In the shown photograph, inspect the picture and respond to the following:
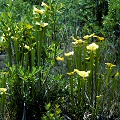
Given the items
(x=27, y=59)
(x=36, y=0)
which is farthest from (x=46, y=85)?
(x=36, y=0)

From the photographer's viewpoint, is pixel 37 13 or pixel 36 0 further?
pixel 36 0

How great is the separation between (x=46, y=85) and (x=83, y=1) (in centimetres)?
320

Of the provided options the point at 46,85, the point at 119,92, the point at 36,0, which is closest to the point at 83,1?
the point at 36,0

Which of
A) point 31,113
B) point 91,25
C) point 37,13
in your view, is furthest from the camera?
point 91,25

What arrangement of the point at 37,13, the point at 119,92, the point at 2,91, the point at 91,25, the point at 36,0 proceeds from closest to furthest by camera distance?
the point at 2,91 → the point at 37,13 → the point at 119,92 → the point at 91,25 → the point at 36,0

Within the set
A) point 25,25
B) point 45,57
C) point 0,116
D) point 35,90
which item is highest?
point 25,25

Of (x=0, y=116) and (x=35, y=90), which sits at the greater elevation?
(x=35, y=90)

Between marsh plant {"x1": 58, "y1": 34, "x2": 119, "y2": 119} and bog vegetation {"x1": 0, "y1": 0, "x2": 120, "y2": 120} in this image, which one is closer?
bog vegetation {"x1": 0, "y1": 0, "x2": 120, "y2": 120}

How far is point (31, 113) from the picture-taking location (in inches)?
105

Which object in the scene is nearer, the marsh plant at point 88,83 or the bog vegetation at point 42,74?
the bog vegetation at point 42,74

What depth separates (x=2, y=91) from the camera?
7.42ft

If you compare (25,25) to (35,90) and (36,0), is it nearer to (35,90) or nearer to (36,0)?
(35,90)

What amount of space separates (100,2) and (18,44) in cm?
322

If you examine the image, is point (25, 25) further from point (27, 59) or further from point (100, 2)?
point (100, 2)
